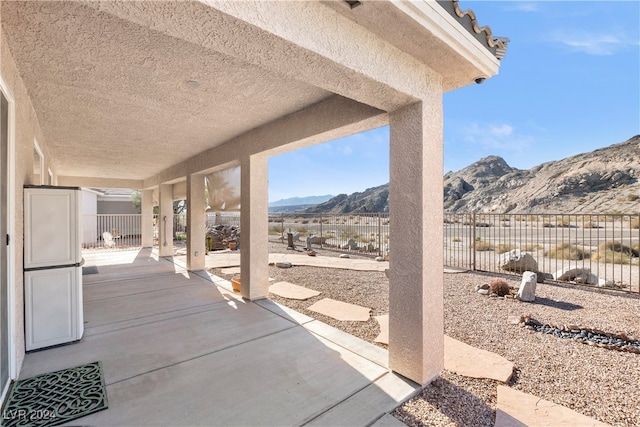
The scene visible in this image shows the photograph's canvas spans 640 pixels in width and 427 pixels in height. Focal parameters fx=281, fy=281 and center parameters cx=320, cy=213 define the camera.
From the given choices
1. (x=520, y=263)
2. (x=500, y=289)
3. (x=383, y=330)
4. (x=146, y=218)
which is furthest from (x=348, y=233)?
(x=383, y=330)

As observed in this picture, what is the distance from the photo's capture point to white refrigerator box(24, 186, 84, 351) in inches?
138

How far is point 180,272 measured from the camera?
860 centimetres

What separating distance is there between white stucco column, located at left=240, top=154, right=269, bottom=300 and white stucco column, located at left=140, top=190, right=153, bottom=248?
10.5 metres

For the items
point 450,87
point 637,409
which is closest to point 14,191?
point 450,87

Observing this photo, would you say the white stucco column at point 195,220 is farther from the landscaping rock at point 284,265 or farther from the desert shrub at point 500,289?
the desert shrub at point 500,289

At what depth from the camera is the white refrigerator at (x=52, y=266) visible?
350 centimetres

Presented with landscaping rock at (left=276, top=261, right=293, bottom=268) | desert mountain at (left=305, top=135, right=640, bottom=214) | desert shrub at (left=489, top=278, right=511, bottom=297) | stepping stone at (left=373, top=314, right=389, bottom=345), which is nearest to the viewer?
stepping stone at (left=373, top=314, right=389, bottom=345)

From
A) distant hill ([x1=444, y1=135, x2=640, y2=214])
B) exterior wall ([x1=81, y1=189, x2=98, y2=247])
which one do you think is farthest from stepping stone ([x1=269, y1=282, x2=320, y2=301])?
distant hill ([x1=444, y1=135, x2=640, y2=214])

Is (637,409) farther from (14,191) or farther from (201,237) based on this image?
(201,237)

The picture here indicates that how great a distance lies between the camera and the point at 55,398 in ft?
8.84

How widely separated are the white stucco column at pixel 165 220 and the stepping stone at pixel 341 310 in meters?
8.54

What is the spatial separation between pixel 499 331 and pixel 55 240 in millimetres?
6413

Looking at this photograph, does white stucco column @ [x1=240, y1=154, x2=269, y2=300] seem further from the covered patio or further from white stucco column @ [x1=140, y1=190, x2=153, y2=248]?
white stucco column @ [x1=140, y1=190, x2=153, y2=248]

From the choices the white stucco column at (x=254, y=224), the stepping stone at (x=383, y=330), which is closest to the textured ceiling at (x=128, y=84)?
the white stucco column at (x=254, y=224)
